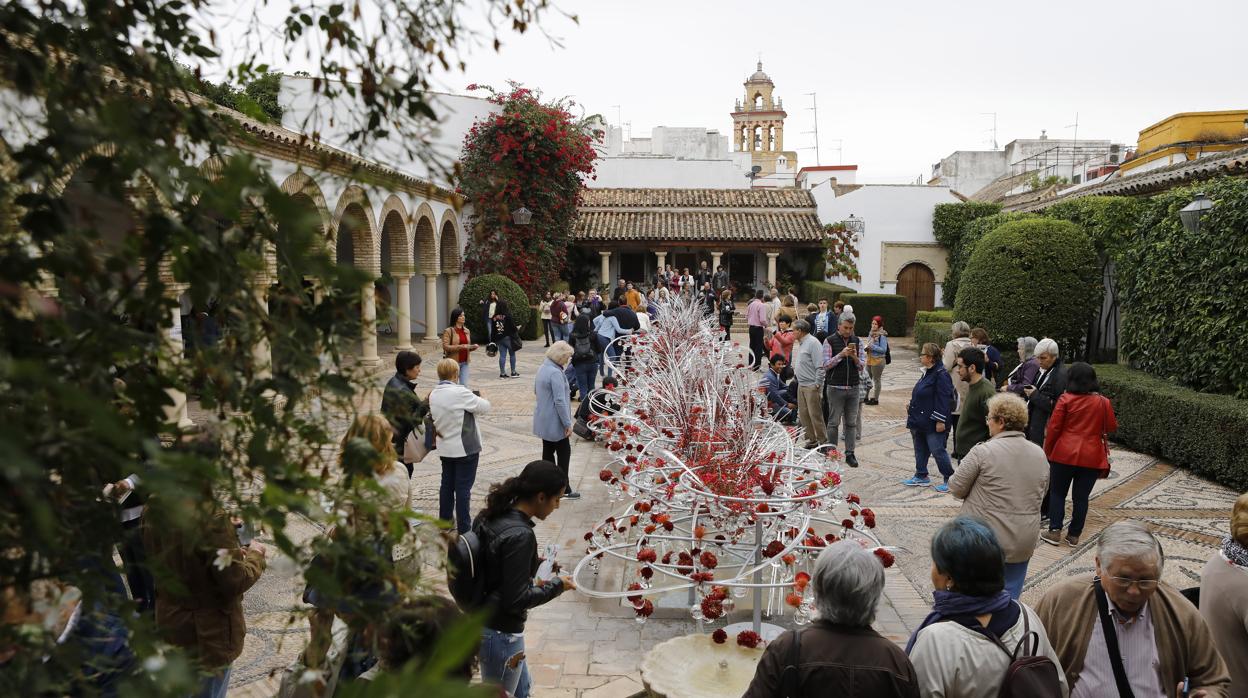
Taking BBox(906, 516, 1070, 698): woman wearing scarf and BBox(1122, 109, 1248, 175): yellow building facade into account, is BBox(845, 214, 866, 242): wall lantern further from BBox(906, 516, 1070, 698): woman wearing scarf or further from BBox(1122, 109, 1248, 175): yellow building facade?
BBox(906, 516, 1070, 698): woman wearing scarf

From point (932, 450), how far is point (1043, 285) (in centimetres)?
752

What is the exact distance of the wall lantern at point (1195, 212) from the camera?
9.68m

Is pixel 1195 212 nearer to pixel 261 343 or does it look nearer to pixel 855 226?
pixel 261 343

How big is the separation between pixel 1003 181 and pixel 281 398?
4136cm

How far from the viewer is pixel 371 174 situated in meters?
1.26

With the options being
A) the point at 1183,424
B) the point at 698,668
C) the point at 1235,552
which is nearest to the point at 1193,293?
the point at 1183,424

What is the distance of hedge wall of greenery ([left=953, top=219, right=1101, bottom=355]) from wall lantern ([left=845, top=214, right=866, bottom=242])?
39.4ft

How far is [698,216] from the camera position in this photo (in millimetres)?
29875

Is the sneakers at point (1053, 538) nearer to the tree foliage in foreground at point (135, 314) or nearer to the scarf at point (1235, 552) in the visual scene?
the scarf at point (1235, 552)

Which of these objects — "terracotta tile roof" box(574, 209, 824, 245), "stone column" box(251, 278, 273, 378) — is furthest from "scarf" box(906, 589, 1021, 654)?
"terracotta tile roof" box(574, 209, 824, 245)

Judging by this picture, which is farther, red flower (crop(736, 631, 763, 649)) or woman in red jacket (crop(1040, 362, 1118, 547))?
woman in red jacket (crop(1040, 362, 1118, 547))

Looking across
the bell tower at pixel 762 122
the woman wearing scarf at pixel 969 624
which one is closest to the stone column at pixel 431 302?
the woman wearing scarf at pixel 969 624

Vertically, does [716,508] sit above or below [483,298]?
below

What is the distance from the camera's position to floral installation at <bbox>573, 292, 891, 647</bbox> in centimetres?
398
